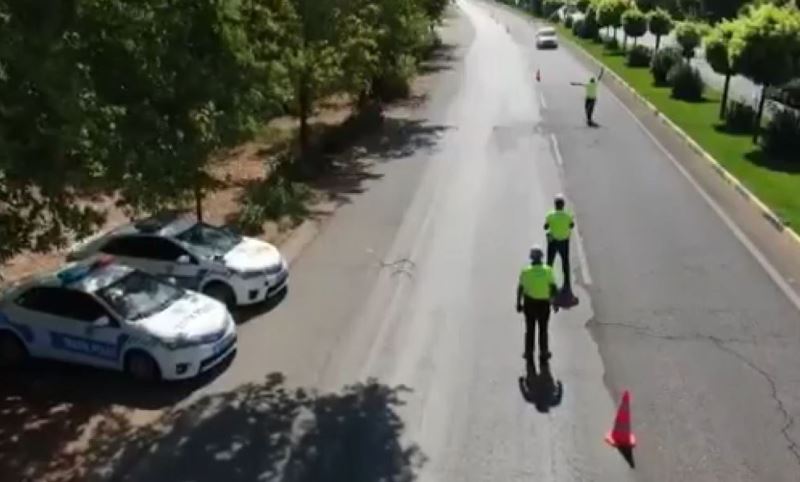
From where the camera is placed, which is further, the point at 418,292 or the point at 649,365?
the point at 418,292

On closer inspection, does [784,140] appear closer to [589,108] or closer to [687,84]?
[589,108]

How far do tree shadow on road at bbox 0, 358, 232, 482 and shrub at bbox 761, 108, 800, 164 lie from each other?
18.6m

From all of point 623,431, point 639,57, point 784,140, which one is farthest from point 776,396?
point 639,57

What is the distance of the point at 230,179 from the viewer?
2464cm

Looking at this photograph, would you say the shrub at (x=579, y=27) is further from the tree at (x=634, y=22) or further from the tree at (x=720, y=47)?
the tree at (x=720, y=47)

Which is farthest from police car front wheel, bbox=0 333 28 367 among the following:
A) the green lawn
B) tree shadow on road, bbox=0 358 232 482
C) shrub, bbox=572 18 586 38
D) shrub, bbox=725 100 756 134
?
shrub, bbox=572 18 586 38

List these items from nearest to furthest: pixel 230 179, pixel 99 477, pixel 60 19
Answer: pixel 60 19 < pixel 99 477 < pixel 230 179

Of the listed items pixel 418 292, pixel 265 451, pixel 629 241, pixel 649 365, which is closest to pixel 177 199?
pixel 265 451

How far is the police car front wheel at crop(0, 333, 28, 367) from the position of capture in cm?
1321

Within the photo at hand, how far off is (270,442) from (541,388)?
11.9 ft

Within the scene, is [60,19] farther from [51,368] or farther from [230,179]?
[230,179]

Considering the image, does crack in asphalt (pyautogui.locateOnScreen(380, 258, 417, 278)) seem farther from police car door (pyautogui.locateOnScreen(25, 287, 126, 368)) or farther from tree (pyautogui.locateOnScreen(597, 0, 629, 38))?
tree (pyautogui.locateOnScreen(597, 0, 629, 38))

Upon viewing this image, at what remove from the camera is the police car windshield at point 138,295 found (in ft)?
41.7

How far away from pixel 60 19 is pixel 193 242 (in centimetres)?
669
